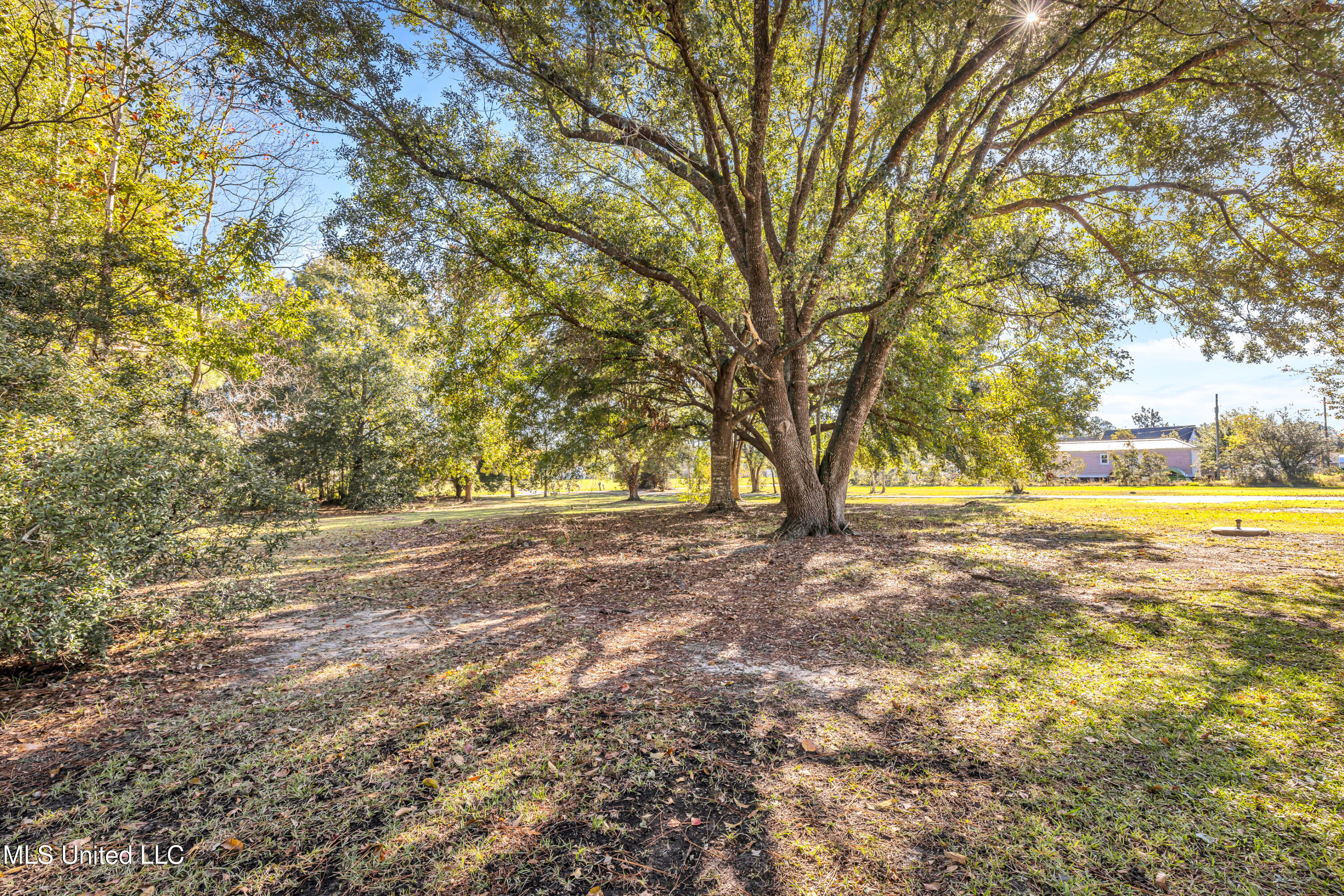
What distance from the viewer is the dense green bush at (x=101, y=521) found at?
134 inches

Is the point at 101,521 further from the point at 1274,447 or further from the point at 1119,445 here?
the point at 1119,445

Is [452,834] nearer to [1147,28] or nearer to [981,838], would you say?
[981,838]

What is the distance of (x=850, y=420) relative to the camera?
34.2ft

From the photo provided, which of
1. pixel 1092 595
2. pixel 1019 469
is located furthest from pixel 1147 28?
pixel 1019 469

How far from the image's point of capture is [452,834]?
95.0 inches

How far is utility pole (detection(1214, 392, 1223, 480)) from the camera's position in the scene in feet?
133

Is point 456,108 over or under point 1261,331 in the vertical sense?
over

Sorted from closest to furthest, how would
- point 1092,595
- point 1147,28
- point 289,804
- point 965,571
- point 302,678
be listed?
point 289,804, point 302,678, point 1092,595, point 1147,28, point 965,571

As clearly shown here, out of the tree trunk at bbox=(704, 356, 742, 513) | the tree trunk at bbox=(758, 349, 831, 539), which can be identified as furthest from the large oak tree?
the tree trunk at bbox=(704, 356, 742, 513)

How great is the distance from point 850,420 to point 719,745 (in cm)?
838

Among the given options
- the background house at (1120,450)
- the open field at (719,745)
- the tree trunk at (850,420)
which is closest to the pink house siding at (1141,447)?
the background house at (1120,450)

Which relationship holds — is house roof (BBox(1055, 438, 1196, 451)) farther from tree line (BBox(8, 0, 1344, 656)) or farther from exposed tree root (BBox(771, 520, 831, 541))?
exposed tree root (BBox(771, 520, 831, 541))

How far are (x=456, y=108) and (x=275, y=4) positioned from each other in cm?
231

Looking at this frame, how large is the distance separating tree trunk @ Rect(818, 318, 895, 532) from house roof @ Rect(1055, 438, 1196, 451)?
5212cm
